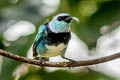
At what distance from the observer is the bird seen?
87.4 inches

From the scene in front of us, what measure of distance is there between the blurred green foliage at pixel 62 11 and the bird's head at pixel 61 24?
0.45m

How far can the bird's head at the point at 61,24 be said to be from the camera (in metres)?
2.19

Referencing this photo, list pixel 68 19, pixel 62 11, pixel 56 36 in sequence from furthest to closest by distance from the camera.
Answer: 1. pixel 62 11
2. pixel 56 36
3. pixel 68 19

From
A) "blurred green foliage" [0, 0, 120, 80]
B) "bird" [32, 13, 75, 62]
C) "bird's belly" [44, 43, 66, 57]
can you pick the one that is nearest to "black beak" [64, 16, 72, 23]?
"bird" [32, 13, 75, 62]

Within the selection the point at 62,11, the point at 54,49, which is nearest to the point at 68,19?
the point at 54,49

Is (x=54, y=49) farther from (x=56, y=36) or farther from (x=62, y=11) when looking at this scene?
(x=62, y=11)

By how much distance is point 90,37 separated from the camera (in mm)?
2781

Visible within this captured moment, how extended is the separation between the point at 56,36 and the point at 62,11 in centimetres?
57

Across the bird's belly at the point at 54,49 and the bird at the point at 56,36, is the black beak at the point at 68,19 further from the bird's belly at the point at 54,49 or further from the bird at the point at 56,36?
the bird's belly at the point at 54,49

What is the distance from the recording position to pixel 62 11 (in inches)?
110

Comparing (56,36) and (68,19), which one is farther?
(56,36)

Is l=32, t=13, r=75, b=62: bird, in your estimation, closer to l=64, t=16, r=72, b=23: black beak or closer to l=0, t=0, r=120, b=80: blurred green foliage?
l=64, t=16, r=72, b=23: black beak

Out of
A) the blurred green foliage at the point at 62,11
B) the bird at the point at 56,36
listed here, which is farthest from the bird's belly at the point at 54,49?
the blurred green foliage at the point at 62,11

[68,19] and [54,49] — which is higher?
[68,19]
